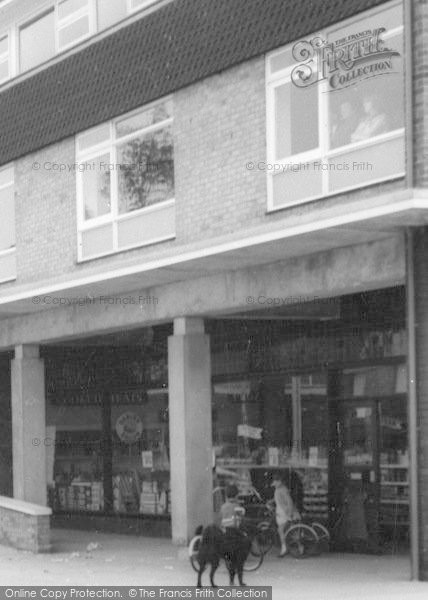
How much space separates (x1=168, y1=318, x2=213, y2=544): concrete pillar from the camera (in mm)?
19719

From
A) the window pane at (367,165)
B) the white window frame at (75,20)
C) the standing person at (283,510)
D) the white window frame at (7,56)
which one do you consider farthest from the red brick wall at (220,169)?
the white window frame at (7,56)

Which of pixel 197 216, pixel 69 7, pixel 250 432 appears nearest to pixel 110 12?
pixel 69 7

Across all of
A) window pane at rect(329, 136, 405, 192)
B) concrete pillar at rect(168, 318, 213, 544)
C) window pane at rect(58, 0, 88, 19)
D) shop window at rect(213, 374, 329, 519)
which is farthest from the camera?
window pane at rect(58, 0, 88, 19)

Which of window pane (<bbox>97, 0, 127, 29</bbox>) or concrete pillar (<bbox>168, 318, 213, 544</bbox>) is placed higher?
window pane (<bbox>97, 0, 127, 29</bbox>)

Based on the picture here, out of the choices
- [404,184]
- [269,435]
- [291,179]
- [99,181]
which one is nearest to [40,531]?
[269,435]

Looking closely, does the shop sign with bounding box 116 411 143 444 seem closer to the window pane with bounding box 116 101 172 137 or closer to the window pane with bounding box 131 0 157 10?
the window pane with bounding box 116 101 172 137

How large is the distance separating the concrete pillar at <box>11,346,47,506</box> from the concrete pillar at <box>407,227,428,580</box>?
390 inches

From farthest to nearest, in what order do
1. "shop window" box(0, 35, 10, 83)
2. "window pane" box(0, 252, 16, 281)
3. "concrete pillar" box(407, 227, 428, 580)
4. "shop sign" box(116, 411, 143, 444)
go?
1. "shop sign" box(116, 411, 143, 444)
2. "shop window" box(0, 35, 10, 83)
3. "window pane" box(0, 252, 16, 281)
4. "concrete pillar" box(407, 227, 428, 580)

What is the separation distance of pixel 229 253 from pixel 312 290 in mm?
1134

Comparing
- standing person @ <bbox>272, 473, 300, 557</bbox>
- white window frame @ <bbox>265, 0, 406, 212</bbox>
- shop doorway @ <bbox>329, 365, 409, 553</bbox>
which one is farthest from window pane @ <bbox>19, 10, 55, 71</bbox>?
standing person @ <bbox>272, 473, 300, 557</bbox>

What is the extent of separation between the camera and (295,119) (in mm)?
17672

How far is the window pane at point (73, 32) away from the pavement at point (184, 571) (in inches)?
325

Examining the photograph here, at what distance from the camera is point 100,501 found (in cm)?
2633

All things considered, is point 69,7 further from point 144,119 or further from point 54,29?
point 144,119
